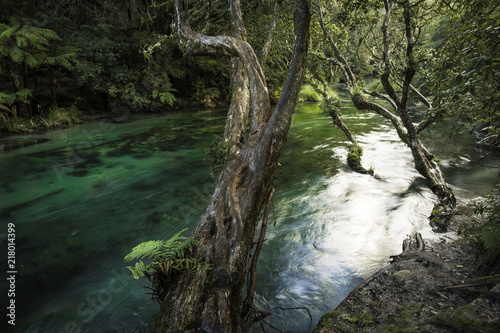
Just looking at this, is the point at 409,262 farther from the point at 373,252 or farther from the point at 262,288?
the point at 262,288

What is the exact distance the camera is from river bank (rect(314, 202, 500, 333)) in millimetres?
2090

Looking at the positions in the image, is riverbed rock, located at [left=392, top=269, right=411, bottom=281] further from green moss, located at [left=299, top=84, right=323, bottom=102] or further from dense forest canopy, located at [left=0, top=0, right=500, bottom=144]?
green moss, located at [left=299, top=84, right=323, bottom=102]

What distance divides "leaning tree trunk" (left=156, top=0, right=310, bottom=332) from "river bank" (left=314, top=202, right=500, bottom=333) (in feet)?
3.10

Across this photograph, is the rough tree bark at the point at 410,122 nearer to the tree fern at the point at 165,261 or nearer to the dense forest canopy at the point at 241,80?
the dense forest canopy at the point at 241,80

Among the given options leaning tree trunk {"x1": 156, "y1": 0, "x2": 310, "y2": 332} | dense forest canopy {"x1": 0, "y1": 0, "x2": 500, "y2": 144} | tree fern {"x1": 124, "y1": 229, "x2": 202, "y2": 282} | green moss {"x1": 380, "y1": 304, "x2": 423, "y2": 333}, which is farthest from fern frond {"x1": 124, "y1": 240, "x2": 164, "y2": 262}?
dense forest canopy {"x1": 0, "y1": 0, "x2": 500, "y2": 144}

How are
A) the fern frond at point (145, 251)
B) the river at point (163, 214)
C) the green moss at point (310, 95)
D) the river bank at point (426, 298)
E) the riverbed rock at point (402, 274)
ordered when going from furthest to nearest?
1. the green moss at point (310, 95)
2. the river at point (163, 214)
3. the riverbed rock at point (402, 274)
4. the fern frond at point (145, 251)
5. the river bank at point (426, 298)

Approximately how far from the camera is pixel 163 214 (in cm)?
571

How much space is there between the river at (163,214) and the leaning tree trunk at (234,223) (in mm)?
1128

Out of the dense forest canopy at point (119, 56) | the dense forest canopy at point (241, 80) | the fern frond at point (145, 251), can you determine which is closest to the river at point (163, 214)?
the dense forest canopy at point (241, 80)

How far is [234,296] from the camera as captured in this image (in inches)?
96.7

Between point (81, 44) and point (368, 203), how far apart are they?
597 inches

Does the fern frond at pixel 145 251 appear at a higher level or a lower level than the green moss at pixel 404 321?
higher

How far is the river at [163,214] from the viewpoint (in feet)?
11.4

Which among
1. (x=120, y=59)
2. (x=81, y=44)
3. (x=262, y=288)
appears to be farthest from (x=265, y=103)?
(x=120, y=59)
